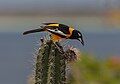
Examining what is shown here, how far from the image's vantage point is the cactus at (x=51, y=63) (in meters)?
3.51

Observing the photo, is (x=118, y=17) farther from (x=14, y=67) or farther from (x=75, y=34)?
(x=14, y=67)

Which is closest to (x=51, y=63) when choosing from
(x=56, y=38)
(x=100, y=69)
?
(x=56, y=38)

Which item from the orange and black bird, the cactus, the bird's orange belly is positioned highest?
the orange and black bird

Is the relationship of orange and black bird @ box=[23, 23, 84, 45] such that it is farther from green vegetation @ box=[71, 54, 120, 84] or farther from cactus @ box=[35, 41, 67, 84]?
green vegetation @ box=[71, 54, 120, 84]

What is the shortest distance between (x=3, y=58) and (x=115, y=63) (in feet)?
34.5

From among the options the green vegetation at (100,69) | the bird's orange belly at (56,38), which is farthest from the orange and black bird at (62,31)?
the green vegetation at (100,69)

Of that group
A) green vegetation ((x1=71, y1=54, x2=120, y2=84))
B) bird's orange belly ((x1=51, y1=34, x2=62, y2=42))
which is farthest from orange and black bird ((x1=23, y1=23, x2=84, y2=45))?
green vegetation ((x1=71, y1=54, x2=120, y2=84))

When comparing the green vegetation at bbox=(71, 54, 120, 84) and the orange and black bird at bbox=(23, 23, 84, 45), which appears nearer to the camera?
the orange and black bird at bbox=(23, 23, 84, 45)

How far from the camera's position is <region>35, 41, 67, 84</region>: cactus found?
11.5 ft

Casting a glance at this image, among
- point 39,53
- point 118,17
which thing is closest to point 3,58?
point 118,17

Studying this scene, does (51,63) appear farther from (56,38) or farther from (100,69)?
(100,69)

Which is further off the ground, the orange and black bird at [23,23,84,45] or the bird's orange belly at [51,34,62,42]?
the orange and black bird at [23,23,84,45]

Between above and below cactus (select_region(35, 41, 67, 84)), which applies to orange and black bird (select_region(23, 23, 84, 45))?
above

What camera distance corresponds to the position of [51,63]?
351 centimetres
